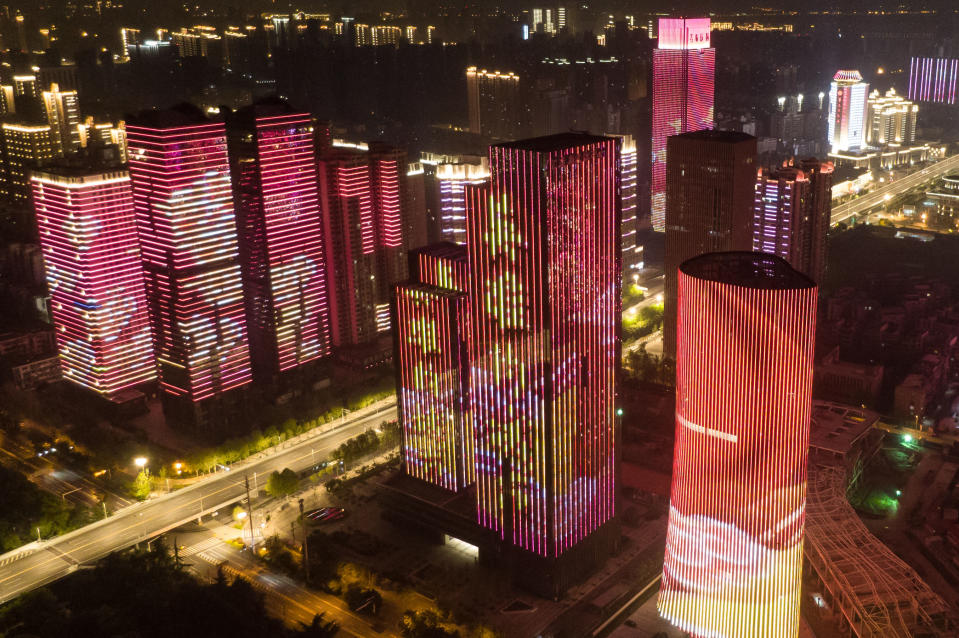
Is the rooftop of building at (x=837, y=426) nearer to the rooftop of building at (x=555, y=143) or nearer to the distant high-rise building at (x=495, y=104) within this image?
the rooftop of building at (x=555, y=143)

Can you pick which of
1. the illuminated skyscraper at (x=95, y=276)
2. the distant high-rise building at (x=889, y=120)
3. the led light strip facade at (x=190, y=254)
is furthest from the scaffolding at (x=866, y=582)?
the distant high-rise building at (x=889, y=120)

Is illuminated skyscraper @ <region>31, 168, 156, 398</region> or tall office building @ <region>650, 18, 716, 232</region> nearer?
illuminated skyscraper @ <region>31, 168, 156, 398</region>

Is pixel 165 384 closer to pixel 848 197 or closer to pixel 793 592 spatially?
pixel 793 592

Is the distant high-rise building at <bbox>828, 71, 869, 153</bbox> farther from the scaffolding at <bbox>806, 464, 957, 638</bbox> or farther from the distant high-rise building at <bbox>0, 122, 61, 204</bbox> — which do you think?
the distant high-rise building at <bbox>0, 122, 61, 204</bbox>

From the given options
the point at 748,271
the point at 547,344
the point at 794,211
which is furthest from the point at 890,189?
the point at 748,271

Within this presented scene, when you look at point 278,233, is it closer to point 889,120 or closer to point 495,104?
point 495,104

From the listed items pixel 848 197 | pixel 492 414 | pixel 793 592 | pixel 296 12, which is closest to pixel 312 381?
A: pixel 492 414

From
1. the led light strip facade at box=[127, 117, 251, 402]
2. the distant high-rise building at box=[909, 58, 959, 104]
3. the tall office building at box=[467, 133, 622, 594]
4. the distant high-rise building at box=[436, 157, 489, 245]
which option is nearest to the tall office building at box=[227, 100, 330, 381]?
the led light strip facade at box=[127, 117, 251, 402]
